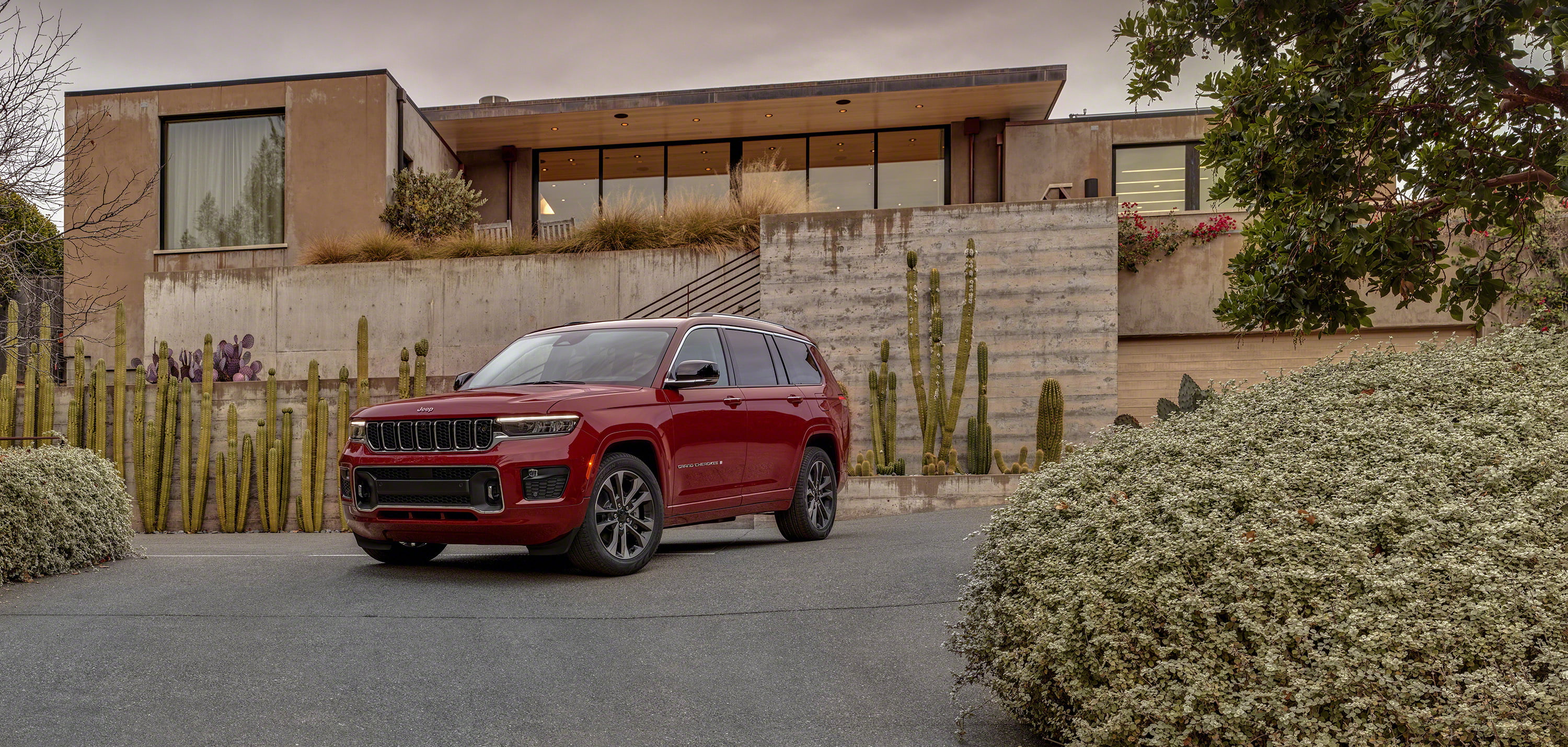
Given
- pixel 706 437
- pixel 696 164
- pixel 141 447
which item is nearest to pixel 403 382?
pixel 141 447

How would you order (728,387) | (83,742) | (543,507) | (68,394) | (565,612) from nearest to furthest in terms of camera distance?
(83,742), (565,612), (543,507), (728,387), (68,394)

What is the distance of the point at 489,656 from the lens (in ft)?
17.7

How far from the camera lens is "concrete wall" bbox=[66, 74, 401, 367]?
21109mm

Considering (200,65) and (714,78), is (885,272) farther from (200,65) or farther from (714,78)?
(200,65)

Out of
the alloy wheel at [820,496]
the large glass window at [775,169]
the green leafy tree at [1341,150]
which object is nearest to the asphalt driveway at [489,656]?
the alloy wheel at [820,496]

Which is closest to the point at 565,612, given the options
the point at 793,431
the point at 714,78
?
the point at 793,431

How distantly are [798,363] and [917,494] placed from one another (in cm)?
426

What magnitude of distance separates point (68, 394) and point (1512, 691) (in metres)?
16.0

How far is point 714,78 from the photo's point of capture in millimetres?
24203

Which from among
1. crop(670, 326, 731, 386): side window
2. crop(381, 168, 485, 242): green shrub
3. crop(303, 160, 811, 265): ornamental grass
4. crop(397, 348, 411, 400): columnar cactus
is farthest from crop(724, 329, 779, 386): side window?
crop(381, 168, 485, 242): green shrub

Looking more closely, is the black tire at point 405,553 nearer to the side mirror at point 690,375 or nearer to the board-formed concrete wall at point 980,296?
the side mirror at point 690,375

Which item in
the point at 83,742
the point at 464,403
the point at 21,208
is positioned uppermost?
the point at 21,208

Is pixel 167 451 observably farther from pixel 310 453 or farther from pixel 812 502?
pixel 812 502

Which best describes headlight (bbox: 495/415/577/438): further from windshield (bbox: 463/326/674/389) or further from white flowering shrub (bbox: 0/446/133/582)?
white flowering shrub (bbox: 0/446/133/582)
